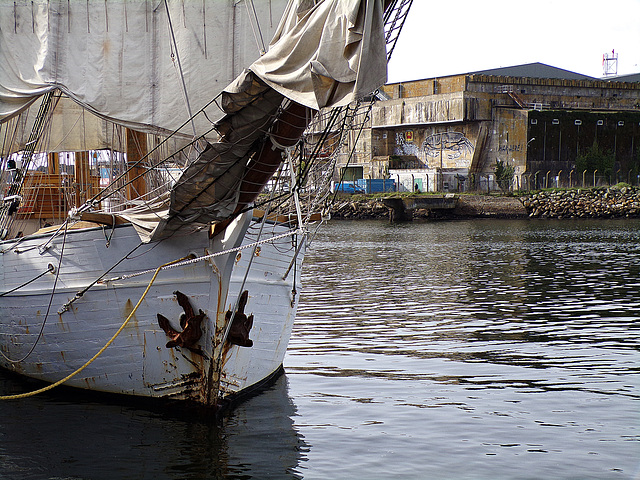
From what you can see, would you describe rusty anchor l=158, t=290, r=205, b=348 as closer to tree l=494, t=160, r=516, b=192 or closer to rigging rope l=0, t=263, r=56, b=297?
rigging rope l=0, t=263, r=56, b=297

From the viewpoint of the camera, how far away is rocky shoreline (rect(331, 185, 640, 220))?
66.9m

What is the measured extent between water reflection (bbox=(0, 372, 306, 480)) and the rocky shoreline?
5733cm

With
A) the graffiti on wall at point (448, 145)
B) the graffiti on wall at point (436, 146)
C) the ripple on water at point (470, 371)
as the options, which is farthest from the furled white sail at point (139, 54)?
the graffiti on wall at point (448, 145)

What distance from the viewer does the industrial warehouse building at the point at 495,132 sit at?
71.8 m

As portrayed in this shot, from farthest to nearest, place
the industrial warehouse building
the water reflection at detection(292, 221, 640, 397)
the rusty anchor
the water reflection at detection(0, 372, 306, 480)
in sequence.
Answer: the industrial warehouse building < the water reflection at detection(292, 221, 640, 397) < the rusty anchor < the water reflection at detection(0, 372, 306, 480)

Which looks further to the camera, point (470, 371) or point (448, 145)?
point (448, 145)

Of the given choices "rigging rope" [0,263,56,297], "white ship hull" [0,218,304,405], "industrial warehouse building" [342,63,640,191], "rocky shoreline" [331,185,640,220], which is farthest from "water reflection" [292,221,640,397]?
"industrial warehouse building" [342,63,640,191]

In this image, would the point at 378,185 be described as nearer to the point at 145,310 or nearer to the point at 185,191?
the point at 145,310

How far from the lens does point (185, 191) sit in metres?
9.08

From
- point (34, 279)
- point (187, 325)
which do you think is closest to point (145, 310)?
point (187, 325)

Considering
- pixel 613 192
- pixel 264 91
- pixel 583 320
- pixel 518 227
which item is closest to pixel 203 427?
pixel 264 91

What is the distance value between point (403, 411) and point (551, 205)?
60.5 m

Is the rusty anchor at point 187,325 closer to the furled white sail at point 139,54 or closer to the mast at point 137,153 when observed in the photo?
the furled white sail at point 139,54

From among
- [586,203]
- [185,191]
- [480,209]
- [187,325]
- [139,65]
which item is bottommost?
[187,325]
